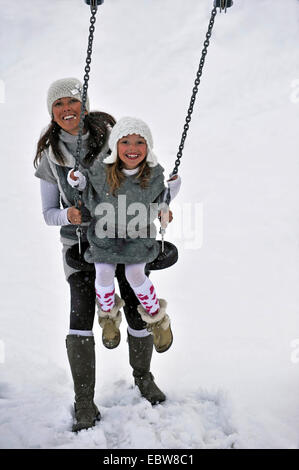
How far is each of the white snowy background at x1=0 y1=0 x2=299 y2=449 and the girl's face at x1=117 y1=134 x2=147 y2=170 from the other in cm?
113

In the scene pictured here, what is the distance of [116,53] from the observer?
7.28 metres

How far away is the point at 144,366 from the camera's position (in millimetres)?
2277

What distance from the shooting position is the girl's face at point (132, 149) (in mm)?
1755

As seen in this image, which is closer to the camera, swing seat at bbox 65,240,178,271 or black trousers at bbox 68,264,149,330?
swing seat at bbox 65,240,178,271

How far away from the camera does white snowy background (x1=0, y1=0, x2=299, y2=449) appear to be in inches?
85.2

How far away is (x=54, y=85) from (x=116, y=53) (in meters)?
5.79

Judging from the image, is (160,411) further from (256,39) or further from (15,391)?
(256,39)

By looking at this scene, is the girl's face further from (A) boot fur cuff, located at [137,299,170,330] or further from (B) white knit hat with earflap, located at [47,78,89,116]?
(A) boot fur cuff, located at [137,299,170,330]

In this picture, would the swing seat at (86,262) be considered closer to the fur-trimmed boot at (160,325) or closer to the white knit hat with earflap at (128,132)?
the fur-trimmed boot at (160,325)

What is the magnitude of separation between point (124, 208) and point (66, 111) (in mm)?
463

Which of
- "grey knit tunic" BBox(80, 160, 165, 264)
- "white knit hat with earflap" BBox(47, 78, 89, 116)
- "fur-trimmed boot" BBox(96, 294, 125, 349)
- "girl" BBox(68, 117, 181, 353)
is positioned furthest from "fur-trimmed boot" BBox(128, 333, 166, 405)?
"white knit hat with earflap" BBox(47, 78, 89, 116)

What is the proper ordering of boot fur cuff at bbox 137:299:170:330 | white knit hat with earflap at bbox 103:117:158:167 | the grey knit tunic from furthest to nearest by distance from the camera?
1. boot fur cuff at bbox 137:299:170:330
2. the grey knit tunic
3. white knit hat with earflap at bbox 103:117:158:167

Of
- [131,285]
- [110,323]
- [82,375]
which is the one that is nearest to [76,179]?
[131,285]

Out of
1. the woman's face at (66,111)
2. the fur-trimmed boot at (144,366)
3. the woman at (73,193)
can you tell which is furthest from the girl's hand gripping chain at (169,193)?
the fur-trimmed boot at (144,366)
